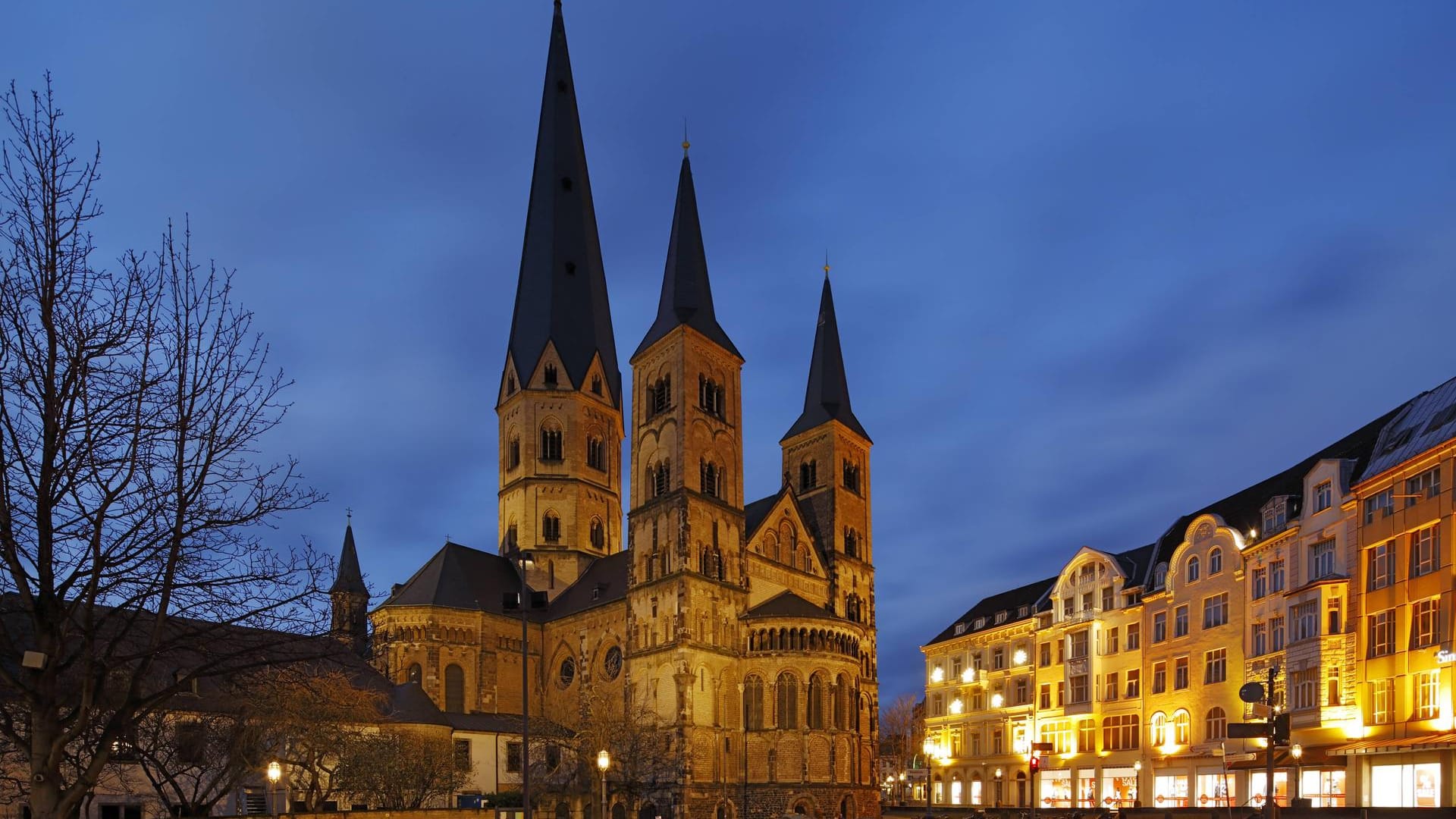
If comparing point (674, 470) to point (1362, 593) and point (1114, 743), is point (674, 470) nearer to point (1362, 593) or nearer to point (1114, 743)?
point (1114, 743)

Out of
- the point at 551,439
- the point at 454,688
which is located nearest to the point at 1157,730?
the point at 454,688

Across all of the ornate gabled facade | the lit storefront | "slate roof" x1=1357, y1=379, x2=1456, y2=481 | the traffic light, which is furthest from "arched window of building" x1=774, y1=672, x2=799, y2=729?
the traffic light

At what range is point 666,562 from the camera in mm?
61469

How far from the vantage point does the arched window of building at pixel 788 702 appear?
5962 centimetres

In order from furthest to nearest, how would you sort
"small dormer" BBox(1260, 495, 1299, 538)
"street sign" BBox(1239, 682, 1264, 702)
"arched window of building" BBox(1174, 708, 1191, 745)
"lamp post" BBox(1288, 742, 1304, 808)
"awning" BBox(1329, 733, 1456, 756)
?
"arched window of building" BBox(1174, 708, 1191, 745), "small dormer" BBox(1260, 495, 1299, 538), "lamp post" BBox(1288, 742, 1304, 808), "awning" BBox(1329, 733, 1456, 756), "street sign" BBox(1239, 682, 1264, 702)

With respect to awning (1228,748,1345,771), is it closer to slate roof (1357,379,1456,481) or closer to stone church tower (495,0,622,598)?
slate roof (1357,379,1456,481)

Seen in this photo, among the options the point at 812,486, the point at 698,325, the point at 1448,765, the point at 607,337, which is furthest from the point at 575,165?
the point at 1448,765

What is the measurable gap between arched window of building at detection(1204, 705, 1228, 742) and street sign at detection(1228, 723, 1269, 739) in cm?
3248

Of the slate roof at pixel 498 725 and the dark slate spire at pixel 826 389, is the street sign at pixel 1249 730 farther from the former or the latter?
the dark slate spire at pixel 826 389

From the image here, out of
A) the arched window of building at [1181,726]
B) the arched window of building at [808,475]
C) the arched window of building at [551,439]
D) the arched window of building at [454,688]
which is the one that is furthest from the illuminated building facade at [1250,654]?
the arched window of building at [454,688]

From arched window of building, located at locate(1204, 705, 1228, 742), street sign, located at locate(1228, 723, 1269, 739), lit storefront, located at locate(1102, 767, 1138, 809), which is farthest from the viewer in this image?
lit storefront, located at locate(1102, 767, 1138, 809)

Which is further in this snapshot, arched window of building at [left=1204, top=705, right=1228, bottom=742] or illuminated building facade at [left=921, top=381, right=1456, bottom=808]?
arched window of building at [left=1204, top=705, right=1228, bottom=742]

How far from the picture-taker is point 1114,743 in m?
56.0

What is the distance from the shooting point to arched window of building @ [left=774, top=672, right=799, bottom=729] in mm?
59625
